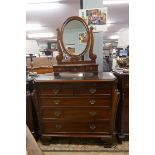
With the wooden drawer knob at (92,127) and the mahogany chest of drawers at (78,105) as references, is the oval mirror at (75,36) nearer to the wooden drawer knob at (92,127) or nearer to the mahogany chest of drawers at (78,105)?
the mahogany chest of drawers at (78,105)

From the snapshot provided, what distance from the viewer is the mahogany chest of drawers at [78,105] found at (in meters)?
2.33

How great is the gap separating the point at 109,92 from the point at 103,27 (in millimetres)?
955

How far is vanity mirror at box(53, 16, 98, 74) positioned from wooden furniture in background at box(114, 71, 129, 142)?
18.0 inches

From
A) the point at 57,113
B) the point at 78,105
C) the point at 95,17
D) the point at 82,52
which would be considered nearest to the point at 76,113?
the point at 78,105

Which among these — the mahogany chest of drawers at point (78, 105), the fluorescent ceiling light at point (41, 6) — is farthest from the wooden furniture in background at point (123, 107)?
the fluorescent ceiling light at point (41, 6)

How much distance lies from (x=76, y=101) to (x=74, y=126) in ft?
0.97

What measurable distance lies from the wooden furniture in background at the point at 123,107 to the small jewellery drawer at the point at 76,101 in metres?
0.22

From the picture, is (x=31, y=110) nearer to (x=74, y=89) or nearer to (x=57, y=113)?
(x=57, y=113)

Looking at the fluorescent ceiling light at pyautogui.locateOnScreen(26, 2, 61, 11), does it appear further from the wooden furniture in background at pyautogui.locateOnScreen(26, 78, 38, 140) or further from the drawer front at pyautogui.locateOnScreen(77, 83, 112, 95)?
the drawer front at pyautogui.locateOnScreen(77, 83, 112, 95)

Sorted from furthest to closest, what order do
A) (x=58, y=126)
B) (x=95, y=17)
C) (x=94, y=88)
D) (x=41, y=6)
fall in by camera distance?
(x=41, y=6), (x=95, y=17), (x=58, y=126), (x=94, y=88)

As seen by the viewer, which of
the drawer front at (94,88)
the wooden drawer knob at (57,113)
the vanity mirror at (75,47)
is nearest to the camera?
the drawer front at (94,88)

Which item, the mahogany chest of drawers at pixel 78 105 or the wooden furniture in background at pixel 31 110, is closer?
the mahogany chest of drawers at pixel 78 105

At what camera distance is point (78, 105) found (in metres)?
2.39
